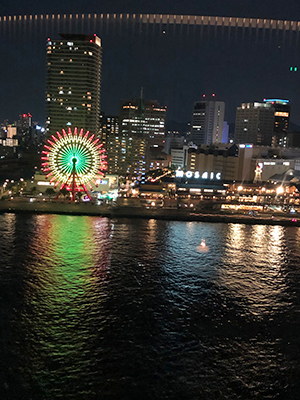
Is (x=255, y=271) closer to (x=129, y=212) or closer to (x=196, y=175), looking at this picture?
(x=129, y=212)

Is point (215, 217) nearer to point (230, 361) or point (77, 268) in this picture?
point (77, 268)

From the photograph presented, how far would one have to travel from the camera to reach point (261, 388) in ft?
18.4

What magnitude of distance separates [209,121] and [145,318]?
47566mm

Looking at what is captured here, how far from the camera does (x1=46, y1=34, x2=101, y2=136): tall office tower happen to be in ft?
97.1

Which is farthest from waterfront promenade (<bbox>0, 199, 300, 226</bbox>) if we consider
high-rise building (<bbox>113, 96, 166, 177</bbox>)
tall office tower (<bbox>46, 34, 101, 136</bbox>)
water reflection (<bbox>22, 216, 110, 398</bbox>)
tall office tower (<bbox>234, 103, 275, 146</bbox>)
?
tall office tower (<bbox>234, 103, 275, 146</bbox>)

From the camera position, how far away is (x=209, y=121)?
173ft

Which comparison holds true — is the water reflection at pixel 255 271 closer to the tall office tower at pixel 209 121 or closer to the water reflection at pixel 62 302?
the water reflection at pixel 62 302

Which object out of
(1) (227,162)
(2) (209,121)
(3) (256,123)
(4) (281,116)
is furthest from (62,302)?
(2) (209,121)

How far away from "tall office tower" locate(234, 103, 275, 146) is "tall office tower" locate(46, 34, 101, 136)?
2118cm

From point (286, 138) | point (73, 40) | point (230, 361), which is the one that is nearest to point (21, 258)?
point (230, 361)

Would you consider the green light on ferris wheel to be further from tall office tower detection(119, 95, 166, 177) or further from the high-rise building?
tall office tower detection(119, 95, 166, 177)

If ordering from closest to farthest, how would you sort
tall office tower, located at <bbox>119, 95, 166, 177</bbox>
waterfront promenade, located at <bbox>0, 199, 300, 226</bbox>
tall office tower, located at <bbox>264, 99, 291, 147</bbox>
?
waterfront promenade, located at <bbox>0, 199, 300, 226</bbox>
tall office tower, located at <bbox>119, 95, 166, 177</bbox>
tall office tower, located at <bbox>264, 99, 291, 147</bbox>

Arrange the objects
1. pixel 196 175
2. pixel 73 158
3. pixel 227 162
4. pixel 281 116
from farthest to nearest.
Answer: pixel 281 116, pixel 227 162, pixel 196 175, pixel 73 158

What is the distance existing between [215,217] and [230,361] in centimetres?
1110
